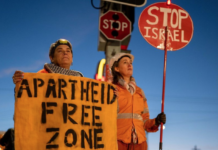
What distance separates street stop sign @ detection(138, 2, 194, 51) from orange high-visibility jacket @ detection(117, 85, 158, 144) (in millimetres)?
1402

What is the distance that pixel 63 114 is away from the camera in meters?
3.29

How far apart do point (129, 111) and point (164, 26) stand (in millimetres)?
1976

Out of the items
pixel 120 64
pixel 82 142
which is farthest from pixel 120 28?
pixel 82 142

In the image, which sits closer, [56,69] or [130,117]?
[56,69]

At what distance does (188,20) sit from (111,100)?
102 inches

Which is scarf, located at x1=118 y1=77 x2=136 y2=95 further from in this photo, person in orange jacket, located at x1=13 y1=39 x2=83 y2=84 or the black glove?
person in orange jacket, located at x1=13 y1=39 x2=83 y2=84

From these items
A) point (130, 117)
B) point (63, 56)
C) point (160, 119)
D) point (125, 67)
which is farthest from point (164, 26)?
point (63, 56)

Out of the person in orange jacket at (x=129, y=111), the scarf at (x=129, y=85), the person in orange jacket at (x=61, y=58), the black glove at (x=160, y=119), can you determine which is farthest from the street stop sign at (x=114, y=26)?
the black glove at (x=160, y=119)

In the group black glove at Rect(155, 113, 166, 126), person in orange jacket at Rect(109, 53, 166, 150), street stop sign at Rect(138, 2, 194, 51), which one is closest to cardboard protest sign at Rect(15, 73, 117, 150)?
person in orange jacket at Rect(109, 53, 166, 150)

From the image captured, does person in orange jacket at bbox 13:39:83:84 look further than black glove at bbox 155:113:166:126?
No

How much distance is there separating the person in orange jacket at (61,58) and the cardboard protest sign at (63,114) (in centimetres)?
14

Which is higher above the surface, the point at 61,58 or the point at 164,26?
the point at 164,26

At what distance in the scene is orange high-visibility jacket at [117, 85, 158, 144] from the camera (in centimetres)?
370

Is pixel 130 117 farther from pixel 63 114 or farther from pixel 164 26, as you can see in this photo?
pixel 164 26
